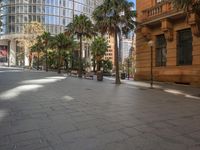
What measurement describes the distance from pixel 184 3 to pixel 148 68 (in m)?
12.0

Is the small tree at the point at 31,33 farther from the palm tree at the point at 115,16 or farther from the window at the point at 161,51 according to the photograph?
the window at the point at 161,51

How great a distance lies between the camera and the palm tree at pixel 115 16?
72.1 ft

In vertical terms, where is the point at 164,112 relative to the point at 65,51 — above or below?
below

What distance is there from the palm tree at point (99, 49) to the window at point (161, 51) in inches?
1001

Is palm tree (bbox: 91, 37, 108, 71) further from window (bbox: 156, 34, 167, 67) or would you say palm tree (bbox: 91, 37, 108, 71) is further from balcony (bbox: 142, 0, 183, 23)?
window (bbox: 156, 34, 167, 67)

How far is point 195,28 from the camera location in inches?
717

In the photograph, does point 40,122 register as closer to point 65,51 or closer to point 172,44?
point 172,44

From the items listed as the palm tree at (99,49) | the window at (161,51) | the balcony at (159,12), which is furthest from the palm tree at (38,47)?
the window at (161,51)

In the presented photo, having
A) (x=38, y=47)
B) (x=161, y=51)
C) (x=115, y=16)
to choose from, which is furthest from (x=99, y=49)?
(x=115, y=16)

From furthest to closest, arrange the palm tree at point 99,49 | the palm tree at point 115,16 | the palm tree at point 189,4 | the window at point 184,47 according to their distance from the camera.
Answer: the palm tree at point 99,49 < the palm tree at point 115,16 < the window at point 184,47 < the palm tree at point 189,4

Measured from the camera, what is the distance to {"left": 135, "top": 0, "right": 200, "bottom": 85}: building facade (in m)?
18.9

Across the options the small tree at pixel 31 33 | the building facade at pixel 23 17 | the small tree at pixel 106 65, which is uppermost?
the building facade at pixel 23 17

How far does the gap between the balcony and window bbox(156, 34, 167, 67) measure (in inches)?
75.2

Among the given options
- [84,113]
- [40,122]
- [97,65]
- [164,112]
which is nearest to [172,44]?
[164,112]
